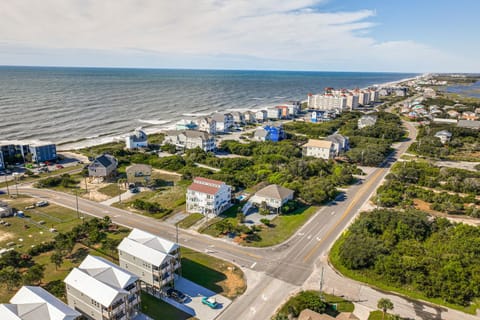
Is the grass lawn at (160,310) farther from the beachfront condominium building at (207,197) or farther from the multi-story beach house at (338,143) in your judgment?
the multi-story beach house at (338,143)

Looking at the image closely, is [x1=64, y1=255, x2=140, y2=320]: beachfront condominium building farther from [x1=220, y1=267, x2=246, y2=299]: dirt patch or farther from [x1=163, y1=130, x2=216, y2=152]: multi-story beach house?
[x1=163, y1=130, x2=216, y2=152]: multi-story beach house

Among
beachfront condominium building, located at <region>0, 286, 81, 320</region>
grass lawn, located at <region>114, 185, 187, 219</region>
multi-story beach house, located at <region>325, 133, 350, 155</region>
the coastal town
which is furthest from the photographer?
multi-story beach house, located at <region>325, 133, 350, 155</region>

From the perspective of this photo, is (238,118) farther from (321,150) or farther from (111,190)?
(111,190)

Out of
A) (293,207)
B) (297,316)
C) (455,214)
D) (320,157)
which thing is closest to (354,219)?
(293,207)

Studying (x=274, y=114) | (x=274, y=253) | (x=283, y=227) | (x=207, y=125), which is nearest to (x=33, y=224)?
(x=274, y=253)

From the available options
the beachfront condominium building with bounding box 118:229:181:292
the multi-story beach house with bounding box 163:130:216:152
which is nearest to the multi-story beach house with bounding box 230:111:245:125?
the multi-story beach house with bounding box 163:130:216:152

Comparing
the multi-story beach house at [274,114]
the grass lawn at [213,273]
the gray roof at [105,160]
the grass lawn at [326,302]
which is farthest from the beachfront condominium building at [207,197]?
the multi-story beach house at [274,114]
